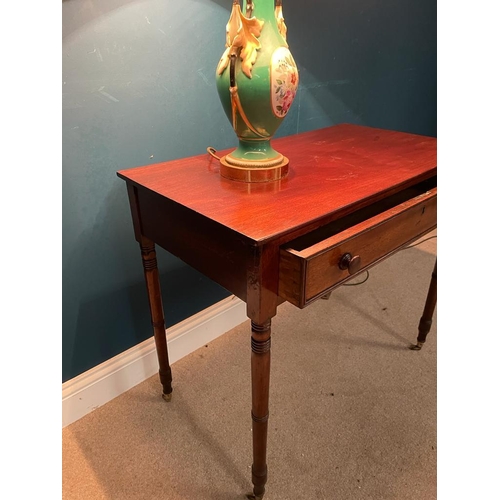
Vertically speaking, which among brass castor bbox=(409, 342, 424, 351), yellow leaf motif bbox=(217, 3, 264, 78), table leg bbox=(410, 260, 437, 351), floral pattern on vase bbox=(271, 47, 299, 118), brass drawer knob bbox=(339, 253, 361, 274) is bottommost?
brass castor bbox=(409, 342, 424, 351)

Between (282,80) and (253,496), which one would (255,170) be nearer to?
(282,80)

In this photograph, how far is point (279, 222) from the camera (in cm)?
66

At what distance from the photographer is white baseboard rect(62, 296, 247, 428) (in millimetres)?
1146

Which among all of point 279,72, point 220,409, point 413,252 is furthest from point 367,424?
point 413,252

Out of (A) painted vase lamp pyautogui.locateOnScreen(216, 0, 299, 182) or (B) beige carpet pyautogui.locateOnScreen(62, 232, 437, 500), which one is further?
(B) beige carpet pyautogui.locateOnScreen(62, 232, 437, 500)

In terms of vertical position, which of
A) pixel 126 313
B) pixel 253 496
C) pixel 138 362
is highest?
pixel 126 313

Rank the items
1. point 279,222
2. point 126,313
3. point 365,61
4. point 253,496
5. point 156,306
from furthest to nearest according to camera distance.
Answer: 1. point 365,61
2. point 126,313
3. point 156,306
4. point 253,496
5. point 279,222

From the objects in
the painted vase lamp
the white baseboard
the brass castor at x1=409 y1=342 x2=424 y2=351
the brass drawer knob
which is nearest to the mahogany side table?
the brass drawer knob

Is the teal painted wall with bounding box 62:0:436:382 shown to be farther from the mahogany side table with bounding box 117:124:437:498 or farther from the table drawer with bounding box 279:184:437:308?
the table drawer with bounding box 279:184:437:308

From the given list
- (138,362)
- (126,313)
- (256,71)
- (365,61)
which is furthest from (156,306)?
(365,61)

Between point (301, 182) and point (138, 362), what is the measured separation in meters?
0.76

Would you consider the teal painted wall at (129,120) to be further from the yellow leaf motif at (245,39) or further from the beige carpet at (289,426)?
the yellow leaf motif at (245,39)

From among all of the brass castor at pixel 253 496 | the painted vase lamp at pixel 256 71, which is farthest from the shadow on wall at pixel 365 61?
the brass castor at pixel 253 496

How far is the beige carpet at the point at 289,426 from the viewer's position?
1.00 meters
